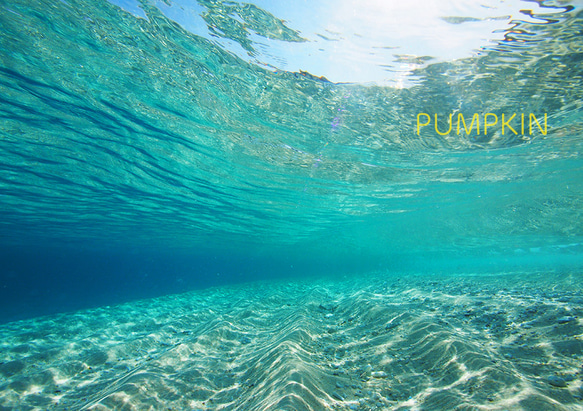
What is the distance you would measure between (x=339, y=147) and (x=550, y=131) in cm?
1061

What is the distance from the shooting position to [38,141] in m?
13.5

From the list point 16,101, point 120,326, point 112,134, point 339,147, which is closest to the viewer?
point 16,101

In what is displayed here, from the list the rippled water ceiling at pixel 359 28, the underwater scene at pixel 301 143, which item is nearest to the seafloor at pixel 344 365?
the underwater scene at pixel 301 143

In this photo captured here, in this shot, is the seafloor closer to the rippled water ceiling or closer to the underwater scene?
the underwater scene

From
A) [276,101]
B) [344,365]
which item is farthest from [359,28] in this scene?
[344,365]

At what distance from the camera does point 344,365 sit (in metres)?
5.44

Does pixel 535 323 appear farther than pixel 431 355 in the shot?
Yes

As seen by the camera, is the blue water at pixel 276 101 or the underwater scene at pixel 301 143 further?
the blue water at pixel 276 101

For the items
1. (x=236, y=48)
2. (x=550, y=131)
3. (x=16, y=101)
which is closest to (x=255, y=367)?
(x=236, y=48)

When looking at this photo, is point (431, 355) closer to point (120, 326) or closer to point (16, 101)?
point (120, 326)

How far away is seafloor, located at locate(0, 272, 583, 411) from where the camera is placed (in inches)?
151

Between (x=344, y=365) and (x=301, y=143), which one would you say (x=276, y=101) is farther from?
(x=344, y=365)

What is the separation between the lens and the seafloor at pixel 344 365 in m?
3.84

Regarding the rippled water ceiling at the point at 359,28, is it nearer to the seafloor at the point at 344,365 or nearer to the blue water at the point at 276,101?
the blue water at the point at 276,101
